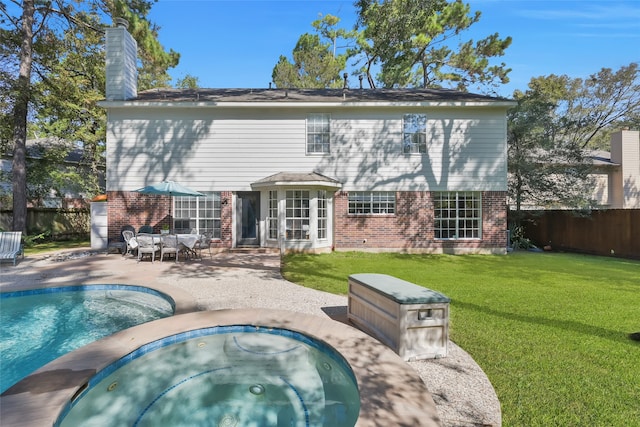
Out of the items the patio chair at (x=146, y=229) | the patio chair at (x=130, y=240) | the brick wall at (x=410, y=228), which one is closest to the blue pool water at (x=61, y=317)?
the patio chair at (x=130, y=240)

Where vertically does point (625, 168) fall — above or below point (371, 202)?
above

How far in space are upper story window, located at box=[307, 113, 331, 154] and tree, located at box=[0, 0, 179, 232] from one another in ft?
32.3

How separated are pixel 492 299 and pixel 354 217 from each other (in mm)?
7024

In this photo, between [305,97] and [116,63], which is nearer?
[116,63]

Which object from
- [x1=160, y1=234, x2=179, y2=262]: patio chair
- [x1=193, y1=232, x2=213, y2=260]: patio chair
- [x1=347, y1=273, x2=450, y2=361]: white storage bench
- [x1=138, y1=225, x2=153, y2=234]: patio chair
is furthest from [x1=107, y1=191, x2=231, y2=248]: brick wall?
[x1=347, y1=273, x2=450, y2=361]: white storage bench

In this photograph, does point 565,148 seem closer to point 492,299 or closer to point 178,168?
point 492,299

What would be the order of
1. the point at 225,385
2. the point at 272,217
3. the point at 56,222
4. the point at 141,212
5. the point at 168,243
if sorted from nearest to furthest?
the point at 225,385 → the point at 168,243 → the point at 141,212 → the point at 272,217 → the point at 56,222

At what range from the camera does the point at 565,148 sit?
48.3 ft

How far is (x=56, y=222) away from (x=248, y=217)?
11972 mm

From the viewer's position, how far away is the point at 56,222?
1683 cm

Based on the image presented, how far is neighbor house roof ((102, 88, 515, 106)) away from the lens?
12.4m

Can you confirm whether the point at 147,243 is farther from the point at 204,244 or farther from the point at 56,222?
the point at 56,222

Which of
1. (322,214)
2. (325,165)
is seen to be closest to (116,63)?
(325,165)

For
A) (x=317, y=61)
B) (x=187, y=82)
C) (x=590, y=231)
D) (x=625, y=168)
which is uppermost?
(x=317, y=61)
